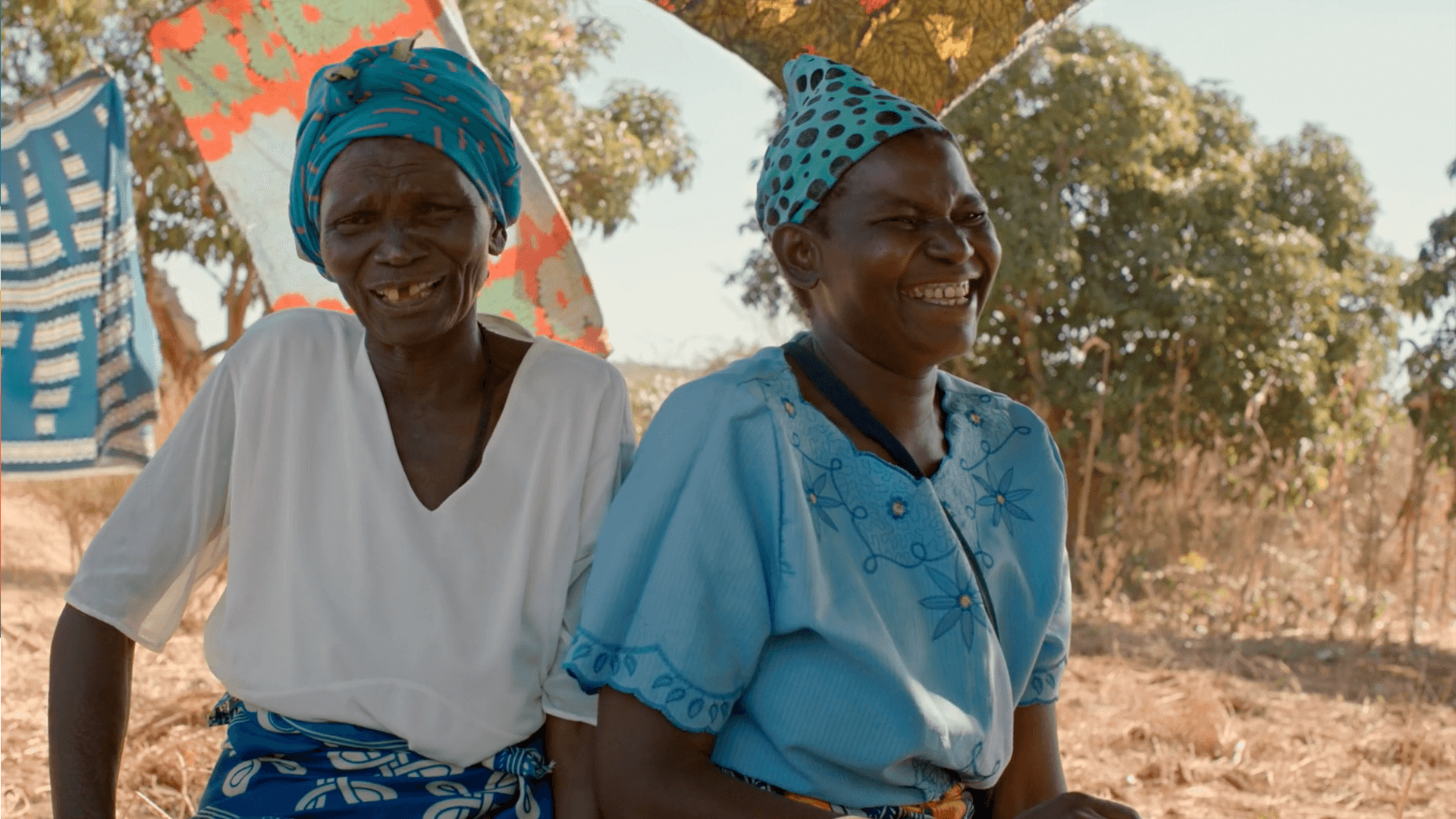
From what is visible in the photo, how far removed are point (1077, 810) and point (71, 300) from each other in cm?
391

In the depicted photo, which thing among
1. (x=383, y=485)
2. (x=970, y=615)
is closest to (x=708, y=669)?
(x=970, y=615)

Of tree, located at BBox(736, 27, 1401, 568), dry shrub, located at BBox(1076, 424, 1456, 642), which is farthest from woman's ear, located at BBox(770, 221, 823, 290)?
tree, located at BBox(736, 27, 1401, 568)

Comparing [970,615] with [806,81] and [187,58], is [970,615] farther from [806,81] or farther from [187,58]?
[187,58]

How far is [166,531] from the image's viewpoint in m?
1.83

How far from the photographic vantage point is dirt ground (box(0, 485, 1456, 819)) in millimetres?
3738

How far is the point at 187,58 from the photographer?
3111mm

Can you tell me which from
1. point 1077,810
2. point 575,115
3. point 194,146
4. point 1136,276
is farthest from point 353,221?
point 1136,276

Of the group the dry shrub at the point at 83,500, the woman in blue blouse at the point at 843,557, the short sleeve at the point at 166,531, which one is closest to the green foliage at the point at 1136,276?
the dry shrub at the point at 83,500

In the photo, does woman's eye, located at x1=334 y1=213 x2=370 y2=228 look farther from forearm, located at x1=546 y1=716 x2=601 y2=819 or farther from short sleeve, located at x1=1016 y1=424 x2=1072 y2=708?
short sleeve, located at x1=1016 y1=424 x2=1072 y2=708

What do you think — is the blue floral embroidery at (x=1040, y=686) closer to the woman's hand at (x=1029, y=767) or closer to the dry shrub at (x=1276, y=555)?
the woman's hand at (x=1029, y=767)

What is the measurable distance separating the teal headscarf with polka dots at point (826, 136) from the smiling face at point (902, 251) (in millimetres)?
18

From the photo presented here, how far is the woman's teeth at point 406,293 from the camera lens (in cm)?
186

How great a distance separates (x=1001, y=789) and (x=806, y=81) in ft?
3.90

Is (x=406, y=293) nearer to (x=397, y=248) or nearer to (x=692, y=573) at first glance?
(x=397, y=248)
